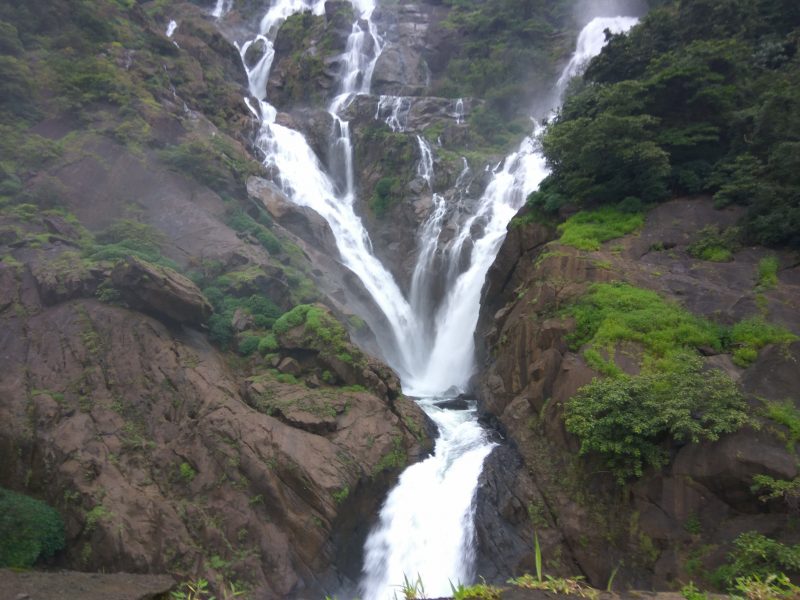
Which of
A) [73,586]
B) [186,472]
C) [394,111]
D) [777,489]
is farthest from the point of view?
[394,111]

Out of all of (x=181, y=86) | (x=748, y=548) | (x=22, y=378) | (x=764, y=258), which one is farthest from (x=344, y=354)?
(x=181, y=86)

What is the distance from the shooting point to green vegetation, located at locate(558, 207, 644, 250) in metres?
16.2

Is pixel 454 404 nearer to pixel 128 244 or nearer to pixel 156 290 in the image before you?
pixel 156 290

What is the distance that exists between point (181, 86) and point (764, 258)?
3319 cm

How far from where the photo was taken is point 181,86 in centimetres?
3281

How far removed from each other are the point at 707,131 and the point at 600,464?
40.9ft

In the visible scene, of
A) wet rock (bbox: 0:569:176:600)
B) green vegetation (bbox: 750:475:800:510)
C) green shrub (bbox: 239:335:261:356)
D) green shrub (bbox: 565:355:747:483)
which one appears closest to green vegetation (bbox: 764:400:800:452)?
green shrub (bbox: 565:355:747:483)

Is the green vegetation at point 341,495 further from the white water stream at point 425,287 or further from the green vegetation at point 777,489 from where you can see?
the green vegetation at point 777,489

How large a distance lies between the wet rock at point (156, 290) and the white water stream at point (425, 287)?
27.9 feet

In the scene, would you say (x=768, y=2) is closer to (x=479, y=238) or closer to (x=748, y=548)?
(x=479, y=238)

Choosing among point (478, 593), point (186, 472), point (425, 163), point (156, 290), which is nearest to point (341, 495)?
point (186, 472)

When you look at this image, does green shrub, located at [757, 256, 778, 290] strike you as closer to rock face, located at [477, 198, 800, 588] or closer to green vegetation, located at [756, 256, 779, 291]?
green vegetation, located at [756, 256, 779, 291]

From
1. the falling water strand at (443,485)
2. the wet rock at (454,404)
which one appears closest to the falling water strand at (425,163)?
the falling water strand at (443,485)

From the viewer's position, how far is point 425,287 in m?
27.9
